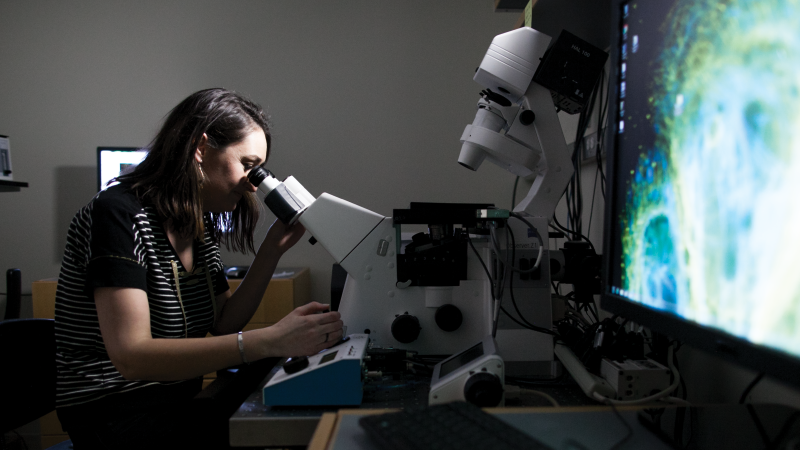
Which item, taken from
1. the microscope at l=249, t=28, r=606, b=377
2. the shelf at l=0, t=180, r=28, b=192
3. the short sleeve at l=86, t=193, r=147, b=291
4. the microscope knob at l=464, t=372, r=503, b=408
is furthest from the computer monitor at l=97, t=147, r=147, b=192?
the microscope knob at l=464, t=372, r=503, b=408

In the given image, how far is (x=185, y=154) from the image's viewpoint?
42.8 inches

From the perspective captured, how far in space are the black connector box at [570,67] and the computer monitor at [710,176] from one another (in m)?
0.48

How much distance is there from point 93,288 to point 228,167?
0.39 m

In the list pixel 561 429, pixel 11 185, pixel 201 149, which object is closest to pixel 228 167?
pixel 201 149

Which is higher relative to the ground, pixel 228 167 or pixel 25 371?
pixel 228 167

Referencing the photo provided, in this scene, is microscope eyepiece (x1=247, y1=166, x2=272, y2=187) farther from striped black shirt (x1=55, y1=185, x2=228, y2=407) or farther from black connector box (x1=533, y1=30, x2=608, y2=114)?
black connector box (x1=533, y1=30, x2=608, y2=114)

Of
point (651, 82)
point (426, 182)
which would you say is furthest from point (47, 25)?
point (651, 82)

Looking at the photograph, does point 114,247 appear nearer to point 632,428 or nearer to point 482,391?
point 482,391

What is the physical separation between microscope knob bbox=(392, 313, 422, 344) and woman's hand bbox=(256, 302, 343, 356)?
0.35 feet

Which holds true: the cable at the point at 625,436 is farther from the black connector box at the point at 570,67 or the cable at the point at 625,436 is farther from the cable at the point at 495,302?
the black connector box at the point at 570,67

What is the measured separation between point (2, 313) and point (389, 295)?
101 inches

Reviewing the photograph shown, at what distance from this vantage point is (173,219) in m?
1.08

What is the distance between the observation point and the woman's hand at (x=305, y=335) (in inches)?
32.3

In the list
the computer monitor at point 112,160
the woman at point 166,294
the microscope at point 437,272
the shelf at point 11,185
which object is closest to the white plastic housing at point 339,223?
the microscope at point 437,272
